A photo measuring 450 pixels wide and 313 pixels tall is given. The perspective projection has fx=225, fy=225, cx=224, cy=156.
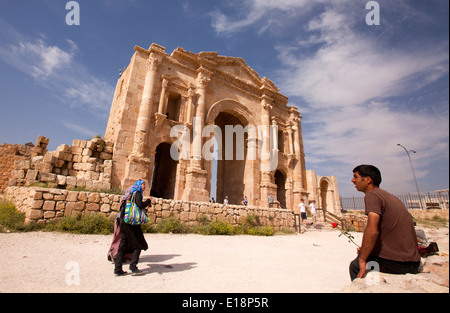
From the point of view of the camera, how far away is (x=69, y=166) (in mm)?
10570

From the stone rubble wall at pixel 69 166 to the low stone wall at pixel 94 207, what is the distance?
0.87 metres

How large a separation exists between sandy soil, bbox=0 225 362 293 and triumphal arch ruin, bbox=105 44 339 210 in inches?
260

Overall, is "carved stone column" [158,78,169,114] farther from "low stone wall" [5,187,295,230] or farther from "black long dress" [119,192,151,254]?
"black long dress" [119,192,151,254]

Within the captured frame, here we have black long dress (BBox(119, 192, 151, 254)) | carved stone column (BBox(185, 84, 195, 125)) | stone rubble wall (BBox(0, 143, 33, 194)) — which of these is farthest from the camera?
carved stone column (BBox(185, 84, 195, 125))

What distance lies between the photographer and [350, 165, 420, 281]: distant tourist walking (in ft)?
7.40

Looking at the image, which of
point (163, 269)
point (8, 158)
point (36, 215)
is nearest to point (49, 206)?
point (36, 215)

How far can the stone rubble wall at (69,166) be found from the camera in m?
9.03

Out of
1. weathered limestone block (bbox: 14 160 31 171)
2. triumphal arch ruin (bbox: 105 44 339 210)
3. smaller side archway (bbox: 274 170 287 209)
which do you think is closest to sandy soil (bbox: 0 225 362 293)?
weathered limestone block (bbox: 14 160 31 171)

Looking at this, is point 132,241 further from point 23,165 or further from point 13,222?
point 23,165

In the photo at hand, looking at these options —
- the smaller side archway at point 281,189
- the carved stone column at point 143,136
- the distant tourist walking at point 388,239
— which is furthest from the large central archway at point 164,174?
the distant tourist walking at point 388,239

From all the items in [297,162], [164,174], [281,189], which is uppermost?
[297,162]

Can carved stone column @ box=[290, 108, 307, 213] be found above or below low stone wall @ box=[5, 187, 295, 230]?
above

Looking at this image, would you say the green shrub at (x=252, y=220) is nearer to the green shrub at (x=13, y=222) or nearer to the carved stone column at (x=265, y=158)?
the carved stone column at (x=265, y=158)

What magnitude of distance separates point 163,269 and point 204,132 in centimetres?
1169
